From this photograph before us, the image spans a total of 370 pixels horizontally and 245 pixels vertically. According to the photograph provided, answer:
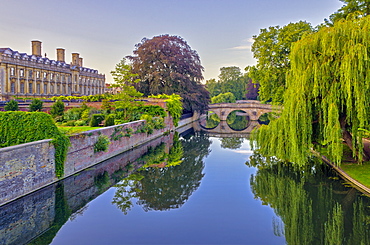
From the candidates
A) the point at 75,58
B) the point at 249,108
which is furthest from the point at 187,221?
the point at 75,58

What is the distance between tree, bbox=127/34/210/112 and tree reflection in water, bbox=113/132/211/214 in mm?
17441

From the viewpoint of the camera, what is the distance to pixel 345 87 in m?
10.6

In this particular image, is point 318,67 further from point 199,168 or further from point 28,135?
point 28,135

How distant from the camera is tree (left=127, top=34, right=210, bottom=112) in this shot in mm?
34656

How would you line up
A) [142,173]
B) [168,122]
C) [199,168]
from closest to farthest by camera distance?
1. [142,173]
2. [199,168]
3. [168,122]

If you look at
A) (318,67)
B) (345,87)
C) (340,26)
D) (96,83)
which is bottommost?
(345,87)

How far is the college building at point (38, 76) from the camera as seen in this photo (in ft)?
144

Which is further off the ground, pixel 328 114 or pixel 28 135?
pixel 328 114

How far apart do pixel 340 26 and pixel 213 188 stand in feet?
24.8

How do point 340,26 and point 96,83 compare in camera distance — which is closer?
point 340,26

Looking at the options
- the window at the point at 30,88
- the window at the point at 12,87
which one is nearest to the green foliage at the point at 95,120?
the window at the point at 12,87

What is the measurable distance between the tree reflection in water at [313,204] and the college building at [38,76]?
1607 inches

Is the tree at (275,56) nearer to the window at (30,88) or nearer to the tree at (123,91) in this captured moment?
the tree at (123,91)

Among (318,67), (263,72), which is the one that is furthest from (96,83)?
(318,67)
